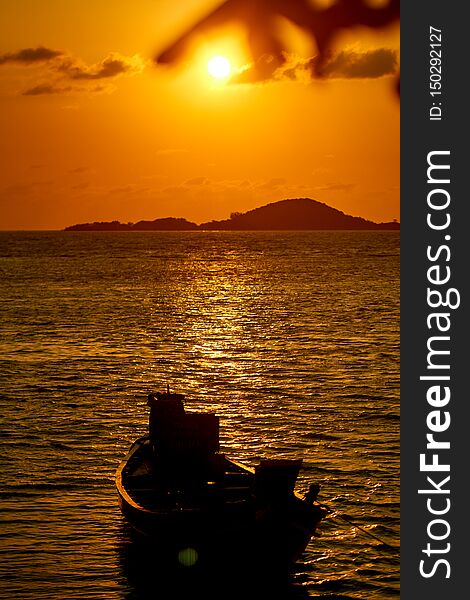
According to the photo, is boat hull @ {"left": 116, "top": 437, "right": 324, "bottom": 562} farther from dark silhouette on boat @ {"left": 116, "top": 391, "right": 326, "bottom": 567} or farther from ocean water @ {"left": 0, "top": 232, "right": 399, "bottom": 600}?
ocean water @ {"left": 0, "top": 232, "right": 399, "bottom": 600}

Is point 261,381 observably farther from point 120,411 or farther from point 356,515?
point 356,515

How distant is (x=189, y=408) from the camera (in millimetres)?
63781

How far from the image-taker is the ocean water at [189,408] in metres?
35.9

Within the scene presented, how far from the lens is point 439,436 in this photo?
1128 inches

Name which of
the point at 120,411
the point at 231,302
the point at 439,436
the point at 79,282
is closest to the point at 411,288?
the point at 439,436

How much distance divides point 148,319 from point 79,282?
67574 millimetres

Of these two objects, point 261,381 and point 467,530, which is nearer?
point 467,530

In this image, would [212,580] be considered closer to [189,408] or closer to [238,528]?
[238,528]

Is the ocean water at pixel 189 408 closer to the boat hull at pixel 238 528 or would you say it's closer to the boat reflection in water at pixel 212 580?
the boat reflection in water at pixel 212 580

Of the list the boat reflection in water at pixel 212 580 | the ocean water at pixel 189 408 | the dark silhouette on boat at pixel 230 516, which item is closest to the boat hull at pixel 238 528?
the dark silhouette on boat at pixel 230 516

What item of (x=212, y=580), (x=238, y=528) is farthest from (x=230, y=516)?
(x=212, y=580)

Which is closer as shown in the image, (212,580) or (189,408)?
(212,580)

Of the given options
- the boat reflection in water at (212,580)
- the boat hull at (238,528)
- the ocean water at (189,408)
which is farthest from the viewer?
the ocean water at (189,408)

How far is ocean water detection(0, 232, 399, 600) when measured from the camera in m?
35.9
